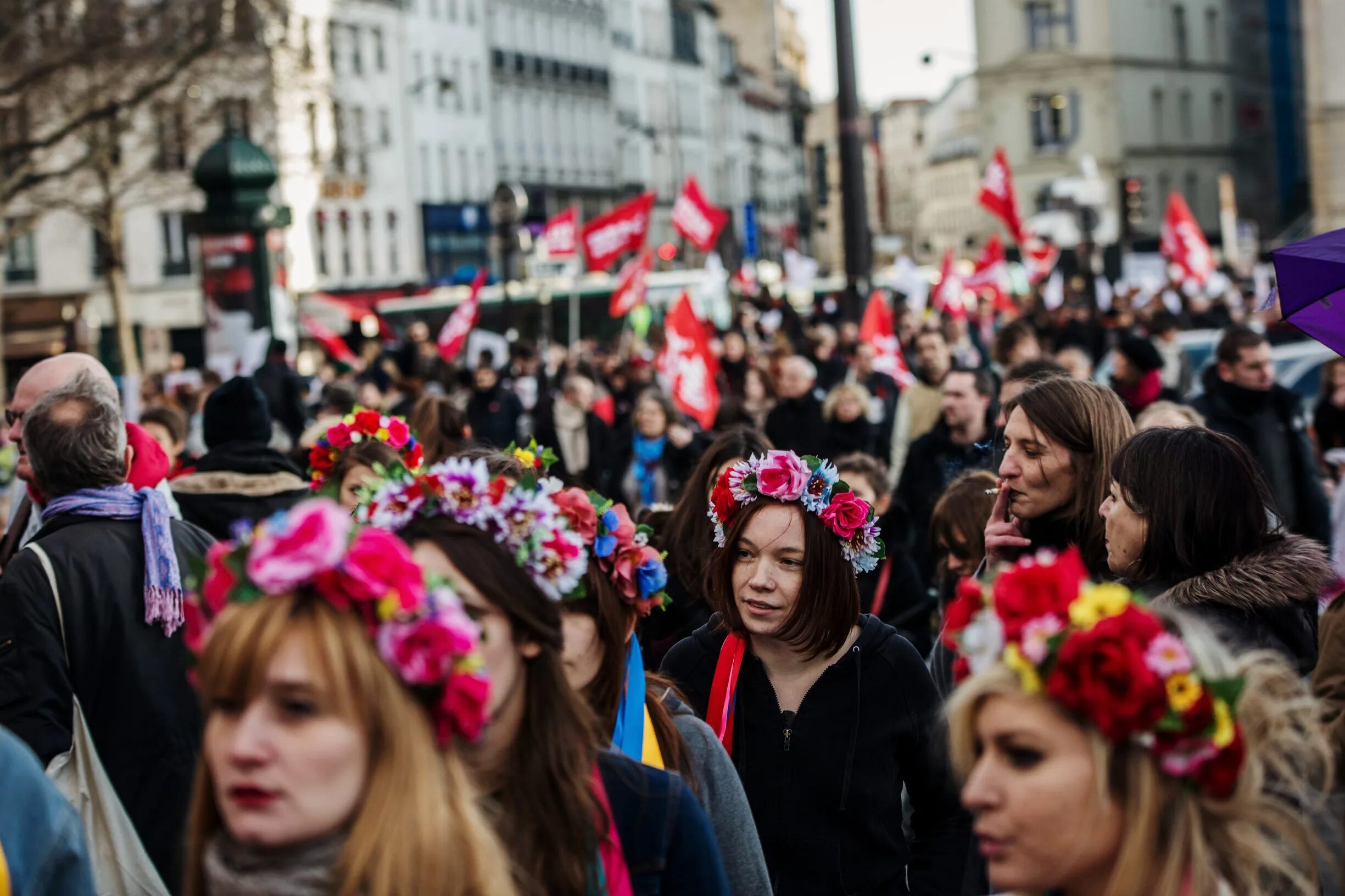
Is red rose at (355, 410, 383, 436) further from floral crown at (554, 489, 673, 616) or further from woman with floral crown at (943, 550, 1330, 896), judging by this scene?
woman with floral crown at (943, 550, 1330, 896)

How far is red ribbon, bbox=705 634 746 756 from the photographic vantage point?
4730mm

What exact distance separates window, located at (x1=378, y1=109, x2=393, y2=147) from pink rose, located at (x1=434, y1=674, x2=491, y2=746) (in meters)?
62.2

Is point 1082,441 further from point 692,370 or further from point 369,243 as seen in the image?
point 369,243

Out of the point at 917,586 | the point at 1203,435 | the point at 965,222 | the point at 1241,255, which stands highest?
the point at 965,222

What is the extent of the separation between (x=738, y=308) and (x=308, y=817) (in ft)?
106

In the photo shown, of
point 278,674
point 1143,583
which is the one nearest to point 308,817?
point 278,674

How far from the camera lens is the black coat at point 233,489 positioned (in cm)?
746

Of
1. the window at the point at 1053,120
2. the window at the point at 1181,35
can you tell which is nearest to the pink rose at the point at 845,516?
the window at the point at 1053,120

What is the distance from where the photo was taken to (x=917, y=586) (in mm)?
7578

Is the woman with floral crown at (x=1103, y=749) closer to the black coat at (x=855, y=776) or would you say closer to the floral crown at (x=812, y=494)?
the black coat at (x=855, y=776)

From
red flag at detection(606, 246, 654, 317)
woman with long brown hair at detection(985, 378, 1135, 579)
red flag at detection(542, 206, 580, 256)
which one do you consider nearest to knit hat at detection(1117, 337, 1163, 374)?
woman with long brown hair at detection(985, 378, 1135, 579)

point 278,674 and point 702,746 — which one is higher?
point 278,674

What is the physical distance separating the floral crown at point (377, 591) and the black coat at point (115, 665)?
7.51ft

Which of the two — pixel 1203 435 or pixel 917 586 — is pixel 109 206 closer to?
pixel 917 586
